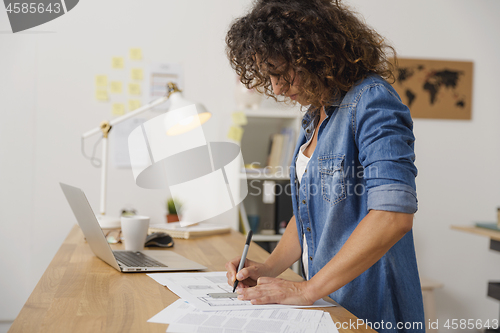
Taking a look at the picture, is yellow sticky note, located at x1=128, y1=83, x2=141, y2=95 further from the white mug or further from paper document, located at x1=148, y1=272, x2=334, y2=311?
paper document, located at x1=148, y1=272, x2=334, y2=311

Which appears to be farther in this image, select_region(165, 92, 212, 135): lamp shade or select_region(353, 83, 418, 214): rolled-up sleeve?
select_region(165, 92, 212, 135): lamp shade

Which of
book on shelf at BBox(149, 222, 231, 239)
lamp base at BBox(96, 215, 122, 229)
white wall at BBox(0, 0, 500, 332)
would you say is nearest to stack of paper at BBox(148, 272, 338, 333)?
book on shelf at BBox(149, 222, 231, 239)

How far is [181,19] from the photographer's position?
2545 mm

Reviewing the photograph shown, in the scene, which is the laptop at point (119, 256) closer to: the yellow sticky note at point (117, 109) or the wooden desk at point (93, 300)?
the wooden desk at point (93, 300)

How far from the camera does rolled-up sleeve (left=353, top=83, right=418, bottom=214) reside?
79 centimetres

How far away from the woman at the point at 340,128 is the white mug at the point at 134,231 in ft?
1.49

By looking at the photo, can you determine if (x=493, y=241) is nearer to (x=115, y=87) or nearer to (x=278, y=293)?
(x=278, y=293)

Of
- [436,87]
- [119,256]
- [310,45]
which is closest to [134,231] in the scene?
[119,256]

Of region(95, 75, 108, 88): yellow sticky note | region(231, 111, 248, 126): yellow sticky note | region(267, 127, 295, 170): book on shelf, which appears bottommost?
region(267, 127, 295, 170): book on shelf

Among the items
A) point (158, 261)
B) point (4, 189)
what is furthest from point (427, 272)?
point (4, 189)

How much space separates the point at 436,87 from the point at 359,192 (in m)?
2.17

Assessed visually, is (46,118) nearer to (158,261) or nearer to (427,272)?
(158,261)

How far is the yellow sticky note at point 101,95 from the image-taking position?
96.8 inches

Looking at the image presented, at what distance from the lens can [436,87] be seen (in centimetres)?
279
